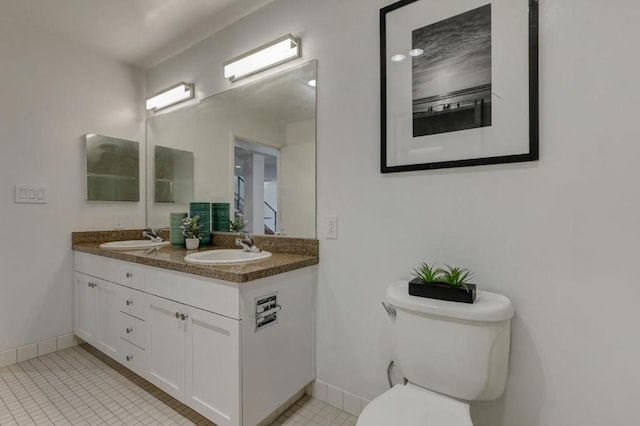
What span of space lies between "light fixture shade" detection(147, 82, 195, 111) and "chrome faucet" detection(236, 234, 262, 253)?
4.06 feet

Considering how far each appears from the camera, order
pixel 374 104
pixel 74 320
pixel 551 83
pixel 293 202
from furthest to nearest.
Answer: pixel 74 320
pixel 293 202
pixel 374 104
pixel 551 83

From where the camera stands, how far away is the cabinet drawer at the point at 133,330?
1.68 meters

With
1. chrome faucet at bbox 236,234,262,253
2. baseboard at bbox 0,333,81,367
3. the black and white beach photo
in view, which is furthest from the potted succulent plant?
baseboard at bbox 0,333,81,367

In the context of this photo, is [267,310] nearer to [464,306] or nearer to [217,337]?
[217,337]

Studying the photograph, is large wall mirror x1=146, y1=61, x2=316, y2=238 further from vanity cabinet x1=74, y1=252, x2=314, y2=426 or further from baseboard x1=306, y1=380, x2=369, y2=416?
baseboard x1=306, y1=380, x2=369, y2=416

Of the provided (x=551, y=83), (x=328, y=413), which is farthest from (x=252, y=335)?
(x=551, y=83)

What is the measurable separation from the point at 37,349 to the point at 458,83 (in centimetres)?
303

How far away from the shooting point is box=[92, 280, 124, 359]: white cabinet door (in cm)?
187

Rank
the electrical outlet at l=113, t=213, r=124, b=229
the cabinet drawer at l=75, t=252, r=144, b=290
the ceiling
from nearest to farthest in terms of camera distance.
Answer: the cabinet drawer at l=75, t=252, r=144, b=290 < the ceiling < the electrical outlet at l=113, t=213, r=124, b=229

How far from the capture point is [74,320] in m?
2.29

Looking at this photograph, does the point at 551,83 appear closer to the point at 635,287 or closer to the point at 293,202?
the point at 635,287

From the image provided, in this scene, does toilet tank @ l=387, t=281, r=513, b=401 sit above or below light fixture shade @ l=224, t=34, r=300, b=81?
below

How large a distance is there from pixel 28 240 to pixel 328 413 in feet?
7.29

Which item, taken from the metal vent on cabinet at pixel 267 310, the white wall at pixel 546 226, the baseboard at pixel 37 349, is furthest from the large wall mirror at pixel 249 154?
the baseboard at pixel 37 349
